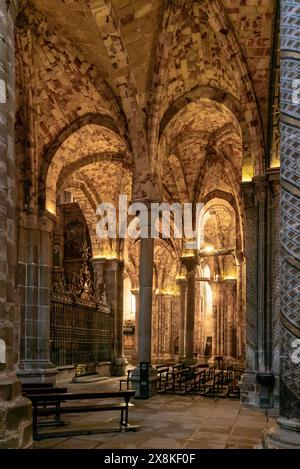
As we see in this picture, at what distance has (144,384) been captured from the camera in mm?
12125

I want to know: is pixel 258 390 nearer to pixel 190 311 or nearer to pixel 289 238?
pixel 289 238

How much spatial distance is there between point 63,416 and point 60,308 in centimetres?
794

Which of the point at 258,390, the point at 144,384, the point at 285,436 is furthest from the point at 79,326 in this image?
the point at 285,436

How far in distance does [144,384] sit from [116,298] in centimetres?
837

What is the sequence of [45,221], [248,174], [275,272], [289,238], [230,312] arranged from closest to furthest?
[289,238], [275,272], [248,174], [45,221], [230,312]

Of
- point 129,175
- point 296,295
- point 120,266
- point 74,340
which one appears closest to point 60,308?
point 74,340

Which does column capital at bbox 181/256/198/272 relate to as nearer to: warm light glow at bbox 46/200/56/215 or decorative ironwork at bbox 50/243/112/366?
decorative ironwork at bbox 50/243/112/366

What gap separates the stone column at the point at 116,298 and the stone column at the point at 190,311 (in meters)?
2.54

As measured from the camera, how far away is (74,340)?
17.8 meters

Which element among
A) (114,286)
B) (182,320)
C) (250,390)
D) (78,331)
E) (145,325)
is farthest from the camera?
(182,320)

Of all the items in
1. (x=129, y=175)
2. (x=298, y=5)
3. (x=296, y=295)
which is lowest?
(x=296, y=295)

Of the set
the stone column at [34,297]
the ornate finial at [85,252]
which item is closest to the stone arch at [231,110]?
the stone column at [34,297]

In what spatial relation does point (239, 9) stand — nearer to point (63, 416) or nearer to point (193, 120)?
point (193, 120)

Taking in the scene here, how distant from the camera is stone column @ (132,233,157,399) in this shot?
12209mm
